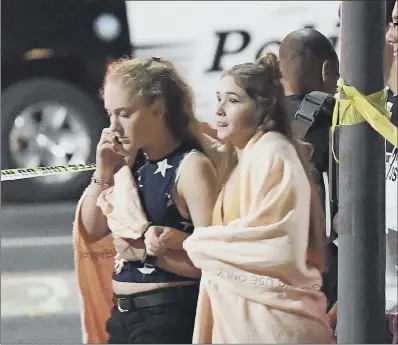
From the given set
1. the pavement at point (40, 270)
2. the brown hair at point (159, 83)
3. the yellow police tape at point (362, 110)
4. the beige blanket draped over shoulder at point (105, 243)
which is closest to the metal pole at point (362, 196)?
the yellow police tape at point (362, 110)

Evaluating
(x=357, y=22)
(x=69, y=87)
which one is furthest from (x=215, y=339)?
(x=357, y=22)

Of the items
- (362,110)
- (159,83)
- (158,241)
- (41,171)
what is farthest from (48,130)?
(362,110)

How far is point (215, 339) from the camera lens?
245 cm

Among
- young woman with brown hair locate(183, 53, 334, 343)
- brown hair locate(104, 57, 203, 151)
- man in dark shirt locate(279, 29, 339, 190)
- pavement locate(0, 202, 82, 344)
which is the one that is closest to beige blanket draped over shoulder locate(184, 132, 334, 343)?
young woman with brown hair locate(183, 53, 334, 343)

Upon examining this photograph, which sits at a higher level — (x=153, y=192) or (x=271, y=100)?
(x=271, y=100)

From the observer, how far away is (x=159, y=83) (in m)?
2.43

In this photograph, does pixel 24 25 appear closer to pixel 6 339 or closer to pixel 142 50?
pixel 142 50

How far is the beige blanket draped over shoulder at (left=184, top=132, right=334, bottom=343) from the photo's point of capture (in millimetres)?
2371

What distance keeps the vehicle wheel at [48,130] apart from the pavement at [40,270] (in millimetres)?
80

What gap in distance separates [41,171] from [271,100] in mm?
809

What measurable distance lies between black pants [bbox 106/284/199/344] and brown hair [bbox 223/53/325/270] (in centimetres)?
44

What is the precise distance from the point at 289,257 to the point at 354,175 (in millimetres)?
341

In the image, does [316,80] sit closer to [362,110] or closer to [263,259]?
[362,110]

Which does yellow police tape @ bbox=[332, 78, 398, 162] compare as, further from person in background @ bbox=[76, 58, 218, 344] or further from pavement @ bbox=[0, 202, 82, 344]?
pavement @ bbox=[0, 202, 82, 344]
